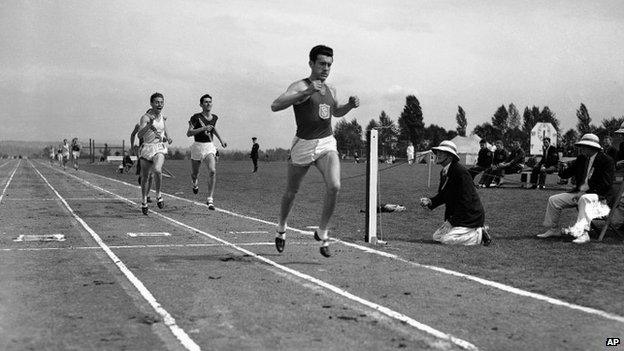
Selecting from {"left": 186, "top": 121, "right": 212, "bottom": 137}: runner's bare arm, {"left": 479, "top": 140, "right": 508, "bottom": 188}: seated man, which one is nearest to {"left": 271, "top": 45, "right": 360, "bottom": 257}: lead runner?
{"left": 186, "top": 121, "right": 212, "bottom": 137}: runner's bare arm

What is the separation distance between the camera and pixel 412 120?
141625mm

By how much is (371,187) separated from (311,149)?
1.79m

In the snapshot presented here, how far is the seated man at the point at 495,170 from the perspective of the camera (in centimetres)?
2438

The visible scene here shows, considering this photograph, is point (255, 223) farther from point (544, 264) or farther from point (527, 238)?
point (544, 264)

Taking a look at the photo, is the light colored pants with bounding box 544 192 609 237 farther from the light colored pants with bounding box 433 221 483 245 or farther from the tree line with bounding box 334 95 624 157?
the tree line with bounding box 334 95 624 157

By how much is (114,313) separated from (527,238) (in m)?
6.99

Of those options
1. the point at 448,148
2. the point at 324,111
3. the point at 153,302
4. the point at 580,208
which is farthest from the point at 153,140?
the point at 153,302

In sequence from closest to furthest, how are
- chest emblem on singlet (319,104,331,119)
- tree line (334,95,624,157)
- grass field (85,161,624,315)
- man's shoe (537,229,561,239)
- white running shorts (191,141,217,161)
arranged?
1. grass field (85,161,624,315)
2. chest emblem on singlet (319,104,331,119)
3. man's shoe (537,229,561,239)
4. white running shorts (191,141,217,161)
5. tree line (334,95,624,157)

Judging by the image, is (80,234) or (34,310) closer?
(34,310)

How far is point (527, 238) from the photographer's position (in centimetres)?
1018

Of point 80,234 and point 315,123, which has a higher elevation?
point 315,123

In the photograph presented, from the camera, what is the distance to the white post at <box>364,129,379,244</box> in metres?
9.23

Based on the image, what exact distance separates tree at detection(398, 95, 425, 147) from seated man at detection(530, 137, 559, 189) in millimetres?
116667

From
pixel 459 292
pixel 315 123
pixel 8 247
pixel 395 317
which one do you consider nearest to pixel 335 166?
pixel 315 123
